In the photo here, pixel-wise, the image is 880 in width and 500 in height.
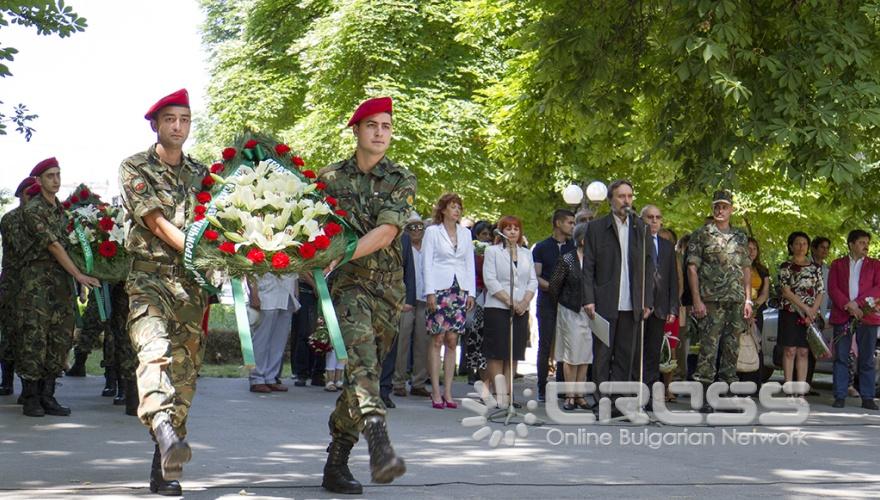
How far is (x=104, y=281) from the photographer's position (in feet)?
40.7

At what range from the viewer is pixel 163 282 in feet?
24.6

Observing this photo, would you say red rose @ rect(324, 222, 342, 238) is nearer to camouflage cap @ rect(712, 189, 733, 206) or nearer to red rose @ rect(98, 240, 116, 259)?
red rose @ rect(98, 240, 116, 259)

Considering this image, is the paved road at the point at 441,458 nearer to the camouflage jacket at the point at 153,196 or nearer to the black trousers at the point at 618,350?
the black trousers at the point at 618,350

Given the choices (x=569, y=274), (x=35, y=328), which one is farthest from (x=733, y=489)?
(x=35, y=328)

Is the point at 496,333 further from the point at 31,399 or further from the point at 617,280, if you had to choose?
the point at 31,399

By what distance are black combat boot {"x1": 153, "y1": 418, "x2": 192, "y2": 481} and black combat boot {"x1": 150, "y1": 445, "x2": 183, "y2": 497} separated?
45 centimetres

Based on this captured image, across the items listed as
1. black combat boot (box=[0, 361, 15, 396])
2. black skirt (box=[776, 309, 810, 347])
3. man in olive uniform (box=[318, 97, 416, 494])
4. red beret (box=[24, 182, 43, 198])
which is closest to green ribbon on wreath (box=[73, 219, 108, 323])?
red beret (box=[24, 182, 43, 198])

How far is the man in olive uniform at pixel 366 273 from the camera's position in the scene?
741 centimetres

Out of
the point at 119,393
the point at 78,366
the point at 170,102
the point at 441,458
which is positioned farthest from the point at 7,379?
the point at 170,102

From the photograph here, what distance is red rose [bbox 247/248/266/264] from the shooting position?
6974 mm

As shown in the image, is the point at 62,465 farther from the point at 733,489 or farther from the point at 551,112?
the point at 551,112

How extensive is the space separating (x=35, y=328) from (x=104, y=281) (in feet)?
2.55

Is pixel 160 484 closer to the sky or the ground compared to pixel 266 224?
closer to the ground

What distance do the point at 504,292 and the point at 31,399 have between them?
196 inches
